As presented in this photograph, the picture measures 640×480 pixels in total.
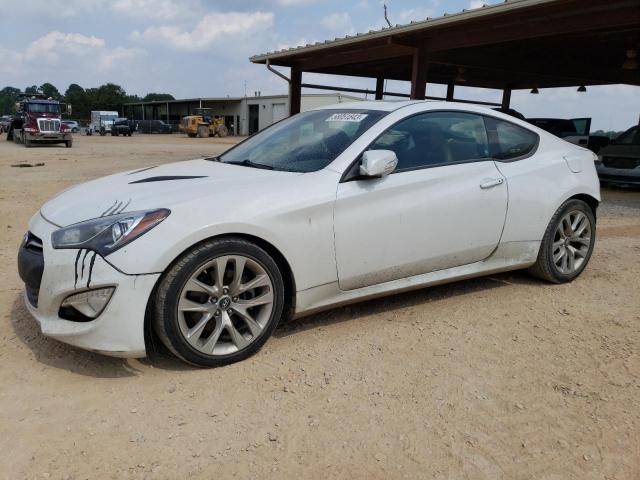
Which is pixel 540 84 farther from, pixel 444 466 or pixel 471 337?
pixel 444 466

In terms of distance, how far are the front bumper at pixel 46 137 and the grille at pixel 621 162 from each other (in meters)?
23.5

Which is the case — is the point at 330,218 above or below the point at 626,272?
above

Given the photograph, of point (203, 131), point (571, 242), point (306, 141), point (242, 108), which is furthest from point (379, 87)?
point (242, 108)

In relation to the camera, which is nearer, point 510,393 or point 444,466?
point 444,466

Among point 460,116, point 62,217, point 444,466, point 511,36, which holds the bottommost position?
point 444,466

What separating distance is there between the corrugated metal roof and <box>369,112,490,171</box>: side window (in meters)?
5.62

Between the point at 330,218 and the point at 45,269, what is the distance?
157 cm

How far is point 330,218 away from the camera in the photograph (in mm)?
3121

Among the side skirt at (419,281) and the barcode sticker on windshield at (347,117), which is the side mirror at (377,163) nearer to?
the barcode sticker on windshield at (347,117)

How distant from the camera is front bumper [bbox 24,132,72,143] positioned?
2478 centimetres

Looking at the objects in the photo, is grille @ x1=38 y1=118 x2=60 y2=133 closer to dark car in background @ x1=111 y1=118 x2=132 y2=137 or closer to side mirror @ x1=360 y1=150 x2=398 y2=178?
side mirror @ x1=360 y1=150 x2=398 y2=178

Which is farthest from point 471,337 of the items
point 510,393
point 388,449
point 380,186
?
point 388,449

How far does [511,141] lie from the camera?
412cm

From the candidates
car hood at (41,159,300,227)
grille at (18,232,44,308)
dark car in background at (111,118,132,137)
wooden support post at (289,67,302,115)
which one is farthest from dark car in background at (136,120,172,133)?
grille at (18,232,44,308)
